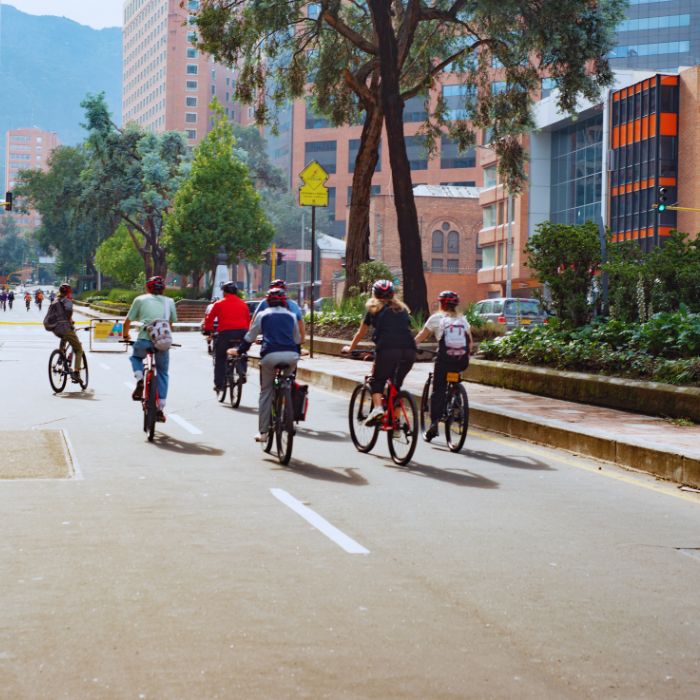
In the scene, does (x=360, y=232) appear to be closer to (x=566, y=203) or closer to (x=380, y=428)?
(x=380, y=428)

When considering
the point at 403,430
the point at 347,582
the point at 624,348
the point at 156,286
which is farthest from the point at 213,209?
the point at 347,582

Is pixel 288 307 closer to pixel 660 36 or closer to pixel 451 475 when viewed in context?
pixel 451 475

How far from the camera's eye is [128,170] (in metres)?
80.2

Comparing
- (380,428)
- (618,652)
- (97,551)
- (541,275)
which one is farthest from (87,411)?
(618,652)

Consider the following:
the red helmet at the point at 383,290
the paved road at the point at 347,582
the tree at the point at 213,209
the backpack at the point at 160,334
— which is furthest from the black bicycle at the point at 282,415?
the tree at the point at 213,209

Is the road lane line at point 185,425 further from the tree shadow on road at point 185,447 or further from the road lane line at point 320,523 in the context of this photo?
the road lane line at point 320,523

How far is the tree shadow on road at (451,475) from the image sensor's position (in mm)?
10211

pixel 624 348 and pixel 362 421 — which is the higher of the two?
pixel 624 348

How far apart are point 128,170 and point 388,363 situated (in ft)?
233

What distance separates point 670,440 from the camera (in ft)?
39.0

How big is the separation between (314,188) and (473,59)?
32.2 feet

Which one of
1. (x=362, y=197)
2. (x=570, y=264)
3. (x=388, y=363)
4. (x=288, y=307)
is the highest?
(x=362, y=197)

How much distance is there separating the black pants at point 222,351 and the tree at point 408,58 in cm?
999

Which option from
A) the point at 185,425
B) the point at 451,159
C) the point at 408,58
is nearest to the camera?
the point at 185,425
